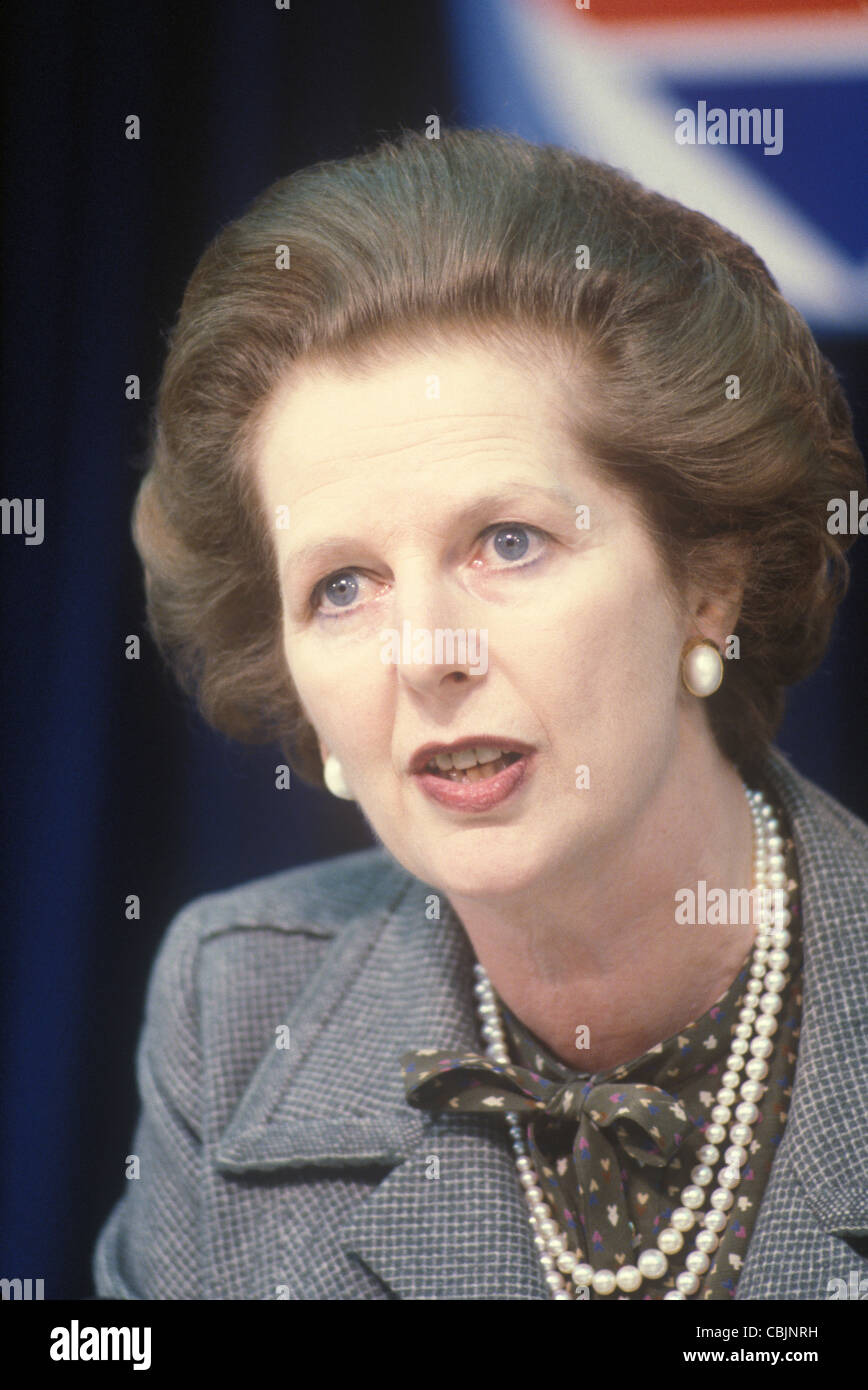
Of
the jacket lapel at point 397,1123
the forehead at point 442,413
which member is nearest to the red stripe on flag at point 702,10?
the forehead at point 442,413

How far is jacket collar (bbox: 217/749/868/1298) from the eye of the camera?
55.9 inches

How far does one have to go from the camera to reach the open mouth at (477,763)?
4.74 ft

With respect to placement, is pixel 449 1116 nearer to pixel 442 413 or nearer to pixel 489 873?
pixel 489 873

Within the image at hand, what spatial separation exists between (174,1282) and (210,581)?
0.82m

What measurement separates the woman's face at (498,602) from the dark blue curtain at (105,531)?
431mm

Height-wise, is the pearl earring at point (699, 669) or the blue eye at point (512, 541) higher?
the blue eye at point (512, 541)

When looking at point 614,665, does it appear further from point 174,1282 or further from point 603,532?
point 174,1282

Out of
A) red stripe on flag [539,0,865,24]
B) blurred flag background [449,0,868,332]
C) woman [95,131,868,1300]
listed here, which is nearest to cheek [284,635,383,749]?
woman [95,131,868,1300]

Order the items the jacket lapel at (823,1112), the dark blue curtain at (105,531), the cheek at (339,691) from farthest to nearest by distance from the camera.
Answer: the dark blue curtain at (105,531)
the cheek at (339,691)
the jacket lapel at (823,1112)

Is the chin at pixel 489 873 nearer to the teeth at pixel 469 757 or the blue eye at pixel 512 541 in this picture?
the teeth at pixel 469 757

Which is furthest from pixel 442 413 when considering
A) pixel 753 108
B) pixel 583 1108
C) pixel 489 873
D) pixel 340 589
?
pixel 583 1108

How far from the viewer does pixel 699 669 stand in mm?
1510
